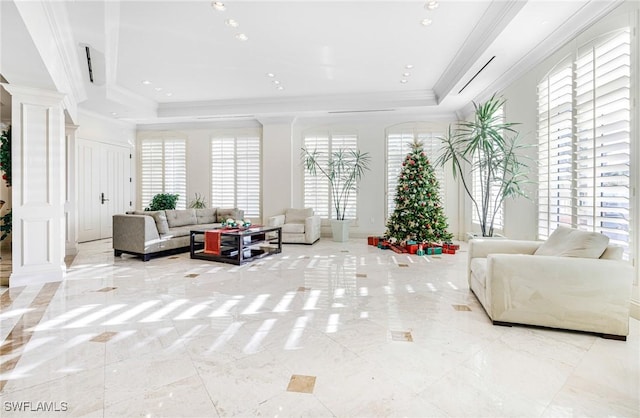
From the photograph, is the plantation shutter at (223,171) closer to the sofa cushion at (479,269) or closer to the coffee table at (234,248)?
the coffee table at (234,248)

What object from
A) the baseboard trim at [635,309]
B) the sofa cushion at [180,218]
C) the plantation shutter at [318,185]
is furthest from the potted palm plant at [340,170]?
the baseboard trim at [635,309]

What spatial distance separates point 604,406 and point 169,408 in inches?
85.5

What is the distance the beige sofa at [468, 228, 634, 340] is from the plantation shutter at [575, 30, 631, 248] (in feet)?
2.43

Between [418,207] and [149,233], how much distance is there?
4803 mm

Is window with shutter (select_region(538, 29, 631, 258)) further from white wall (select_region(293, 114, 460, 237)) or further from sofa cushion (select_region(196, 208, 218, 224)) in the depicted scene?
sofa cushion (select_region(196, 208, 218, 224))

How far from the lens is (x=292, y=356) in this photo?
2.07 meters

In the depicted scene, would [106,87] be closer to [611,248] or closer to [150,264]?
[150,264]

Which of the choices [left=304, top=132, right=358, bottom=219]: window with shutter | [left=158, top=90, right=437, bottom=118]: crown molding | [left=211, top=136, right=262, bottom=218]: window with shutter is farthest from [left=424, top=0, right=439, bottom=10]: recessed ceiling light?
[left=211, top=136, right=262, bottom=218]: window with shutter

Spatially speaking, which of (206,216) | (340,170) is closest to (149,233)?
(206,216)

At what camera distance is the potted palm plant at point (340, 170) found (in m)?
7.54

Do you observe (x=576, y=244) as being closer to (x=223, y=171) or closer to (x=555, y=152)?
(x=555, y=152)

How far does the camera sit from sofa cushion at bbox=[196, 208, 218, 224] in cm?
675

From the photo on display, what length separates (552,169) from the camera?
3.90 m

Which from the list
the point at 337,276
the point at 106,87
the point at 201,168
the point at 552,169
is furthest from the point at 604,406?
the point at 201,168
